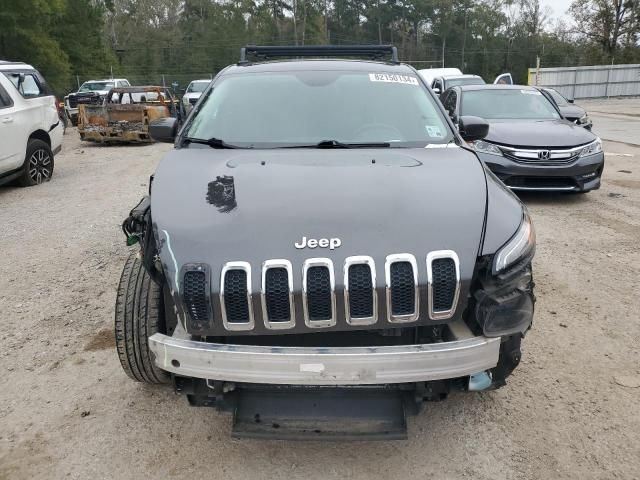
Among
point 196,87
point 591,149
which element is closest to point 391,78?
point 591,149

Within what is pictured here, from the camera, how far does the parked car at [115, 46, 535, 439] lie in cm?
218

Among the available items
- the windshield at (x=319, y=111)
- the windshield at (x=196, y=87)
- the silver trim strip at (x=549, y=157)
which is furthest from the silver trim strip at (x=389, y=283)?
the windshield at (x=196, y=87)

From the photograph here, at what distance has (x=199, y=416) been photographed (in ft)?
9.62

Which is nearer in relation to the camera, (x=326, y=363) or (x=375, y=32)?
(x=326, y=363)

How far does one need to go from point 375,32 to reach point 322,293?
64.1m

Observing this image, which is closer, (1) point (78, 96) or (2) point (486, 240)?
(2) point (486, 240)

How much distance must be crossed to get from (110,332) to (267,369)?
2.13 meters

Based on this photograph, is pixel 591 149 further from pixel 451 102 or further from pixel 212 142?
pixel 212 142

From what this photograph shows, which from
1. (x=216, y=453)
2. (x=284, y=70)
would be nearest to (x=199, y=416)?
(x=216, y=453)

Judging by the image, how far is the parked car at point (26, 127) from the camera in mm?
8172

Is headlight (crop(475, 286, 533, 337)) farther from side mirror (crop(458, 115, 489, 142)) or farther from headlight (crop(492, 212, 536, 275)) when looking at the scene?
side mirror (crop(458, 115, 489, 142))

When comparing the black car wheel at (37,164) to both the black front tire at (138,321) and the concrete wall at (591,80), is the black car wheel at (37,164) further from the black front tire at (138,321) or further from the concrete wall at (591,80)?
the concrete wall at (591,80)

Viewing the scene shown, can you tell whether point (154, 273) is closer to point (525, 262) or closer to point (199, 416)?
point (199, 416)

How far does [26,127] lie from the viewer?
8.55 m
